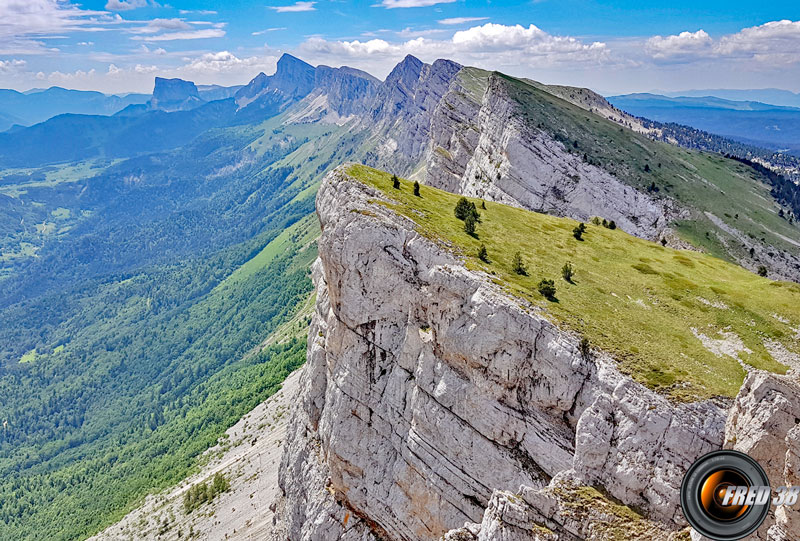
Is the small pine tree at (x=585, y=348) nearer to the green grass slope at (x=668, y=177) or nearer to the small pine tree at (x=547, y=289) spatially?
the small pine tree at (x=547, y=289)

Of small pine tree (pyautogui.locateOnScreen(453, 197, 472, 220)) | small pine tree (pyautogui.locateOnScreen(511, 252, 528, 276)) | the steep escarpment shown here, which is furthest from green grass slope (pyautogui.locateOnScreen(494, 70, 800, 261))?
small pine tree (pyautogui.locateOnScreen(511, 252, 528, 276))

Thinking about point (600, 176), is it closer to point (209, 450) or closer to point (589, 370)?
point (589, 370)

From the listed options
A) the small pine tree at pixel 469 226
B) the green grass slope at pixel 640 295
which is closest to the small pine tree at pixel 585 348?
the green grass slope at pixel 640 295

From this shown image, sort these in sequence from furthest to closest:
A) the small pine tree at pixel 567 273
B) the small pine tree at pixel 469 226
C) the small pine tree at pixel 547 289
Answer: the small pine tree at pixel 469 226
the small pine tree at pixel 567 273
the small pine tree at pixel 547 289

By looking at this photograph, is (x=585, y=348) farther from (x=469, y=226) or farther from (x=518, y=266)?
Answer: (x=469, y=226)

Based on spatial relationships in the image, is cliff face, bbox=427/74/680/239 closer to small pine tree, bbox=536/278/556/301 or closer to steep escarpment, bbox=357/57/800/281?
steep escarpment, bbox=357/57/800/281
